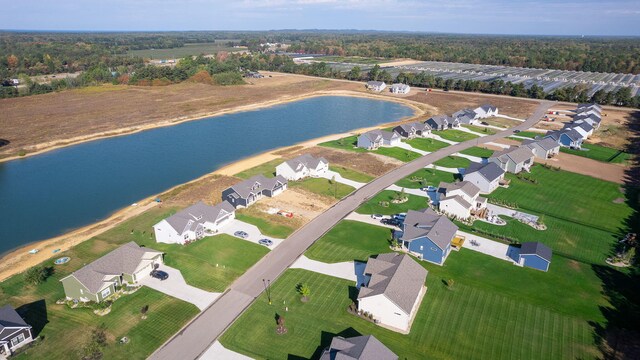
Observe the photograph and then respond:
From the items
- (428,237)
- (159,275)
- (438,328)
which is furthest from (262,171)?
(438,328)

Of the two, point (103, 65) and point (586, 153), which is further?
point (103, 65)

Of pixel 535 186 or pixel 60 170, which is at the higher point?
pixel 535 186

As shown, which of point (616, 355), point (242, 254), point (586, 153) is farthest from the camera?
point (586, 153)

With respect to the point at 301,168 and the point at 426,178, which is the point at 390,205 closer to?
the point at 426,178

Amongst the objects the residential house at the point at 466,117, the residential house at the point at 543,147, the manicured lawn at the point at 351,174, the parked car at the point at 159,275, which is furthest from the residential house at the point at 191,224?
the residential house at the point at 466,117

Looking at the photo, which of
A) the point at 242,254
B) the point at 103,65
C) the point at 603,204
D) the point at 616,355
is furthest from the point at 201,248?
the point at 103,65

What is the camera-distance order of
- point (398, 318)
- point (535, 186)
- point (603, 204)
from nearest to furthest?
point (398, 318) → point (603, 204) → point (535, 186)

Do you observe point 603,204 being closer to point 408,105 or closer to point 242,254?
point 242,254

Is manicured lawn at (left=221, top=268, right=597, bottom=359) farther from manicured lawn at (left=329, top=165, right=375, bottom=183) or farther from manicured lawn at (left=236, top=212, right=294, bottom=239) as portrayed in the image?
manicured lawn at (left=329, top=165, right=375, bottom=183)

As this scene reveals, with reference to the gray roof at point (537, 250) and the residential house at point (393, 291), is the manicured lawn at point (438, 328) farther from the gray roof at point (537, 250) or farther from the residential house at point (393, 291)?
the gray roof at point (537, 250)
